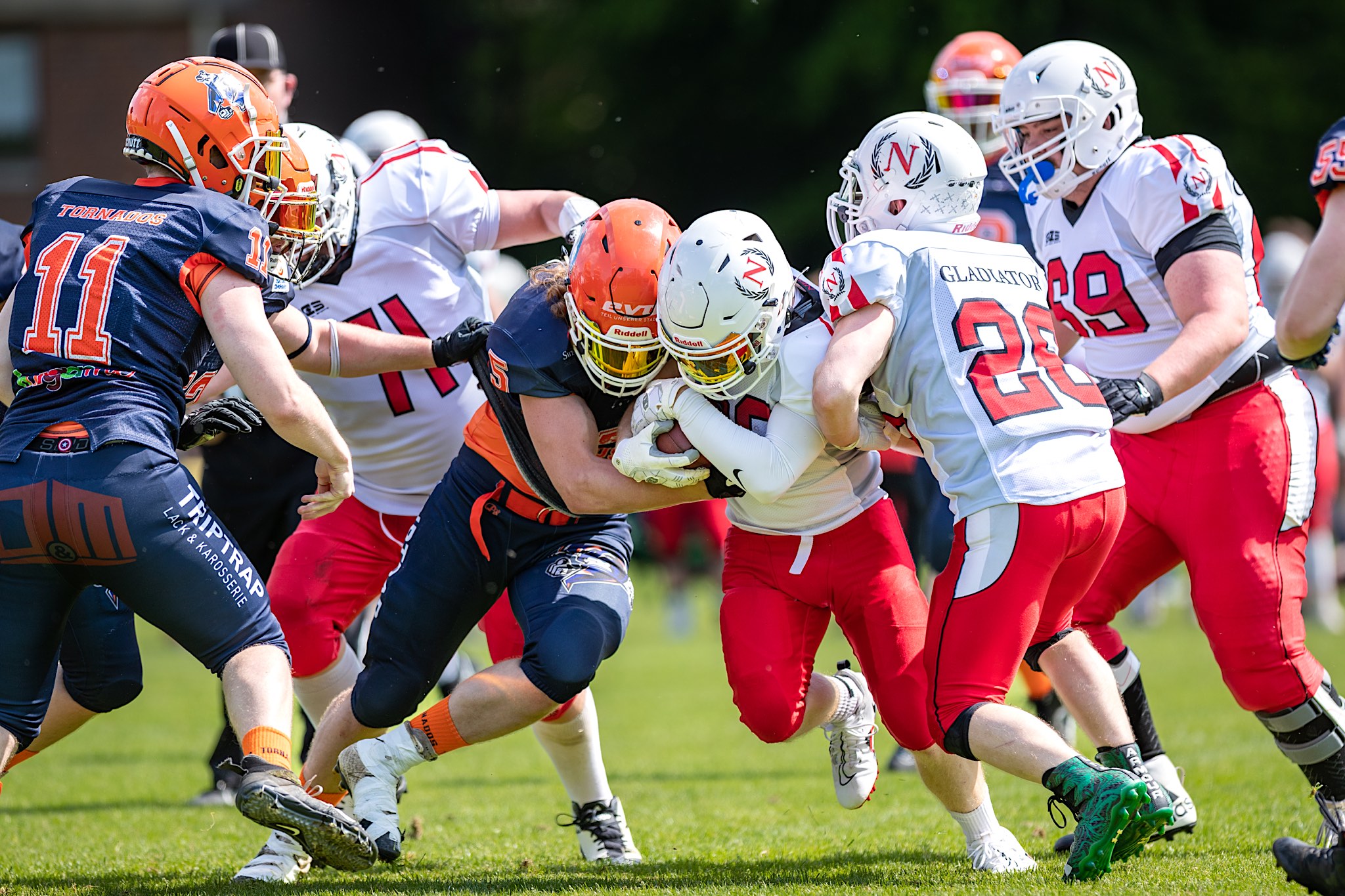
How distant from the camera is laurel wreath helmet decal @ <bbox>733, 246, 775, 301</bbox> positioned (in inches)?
135

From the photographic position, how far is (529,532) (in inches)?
153

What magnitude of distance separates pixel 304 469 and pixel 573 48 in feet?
47.0

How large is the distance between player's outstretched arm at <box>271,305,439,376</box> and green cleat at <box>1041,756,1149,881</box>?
2108 mm

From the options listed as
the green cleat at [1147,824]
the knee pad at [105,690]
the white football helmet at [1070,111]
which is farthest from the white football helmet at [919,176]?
the knee pad at [105,690]

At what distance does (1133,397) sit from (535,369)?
5.03 feet

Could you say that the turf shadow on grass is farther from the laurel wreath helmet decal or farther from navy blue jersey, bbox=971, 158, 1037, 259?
navy blue jersey, bbox=971, 158, 1037, 259

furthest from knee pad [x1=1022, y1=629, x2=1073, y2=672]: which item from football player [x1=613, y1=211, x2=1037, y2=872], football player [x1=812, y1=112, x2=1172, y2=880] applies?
A: football player [x1=613, y1=211, x2=1037, y2=872]

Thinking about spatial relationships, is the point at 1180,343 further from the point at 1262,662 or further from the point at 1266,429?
the point at 1262,662

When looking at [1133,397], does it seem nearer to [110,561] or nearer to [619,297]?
[619,297]

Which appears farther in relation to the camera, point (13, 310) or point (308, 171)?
point (308, 171)

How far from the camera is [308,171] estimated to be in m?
4.00

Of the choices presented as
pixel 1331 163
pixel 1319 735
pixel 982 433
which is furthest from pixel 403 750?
pixel 1331 163

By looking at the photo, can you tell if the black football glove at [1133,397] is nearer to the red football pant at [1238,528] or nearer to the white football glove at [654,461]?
the red football pant at [1238,528]

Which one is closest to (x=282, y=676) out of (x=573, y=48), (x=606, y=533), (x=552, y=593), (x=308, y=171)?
(x=552, y=593)
